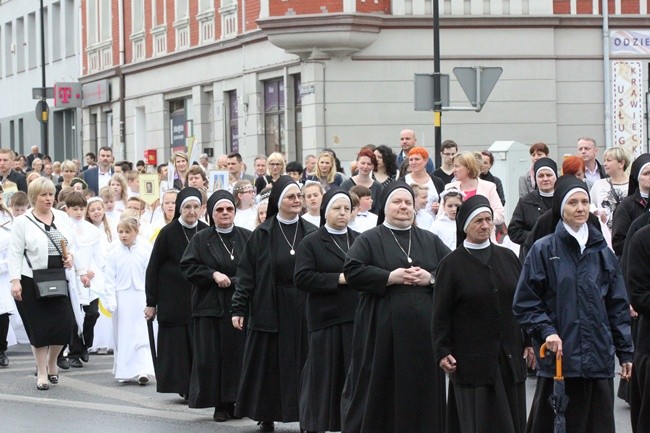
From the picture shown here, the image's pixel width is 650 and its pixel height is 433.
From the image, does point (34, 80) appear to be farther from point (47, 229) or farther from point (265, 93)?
point (47, 229)

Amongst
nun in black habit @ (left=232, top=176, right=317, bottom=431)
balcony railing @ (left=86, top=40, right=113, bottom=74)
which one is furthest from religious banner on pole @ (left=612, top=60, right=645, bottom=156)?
nun in black habit @ (left=232, top=176, right=317, bottom=431)

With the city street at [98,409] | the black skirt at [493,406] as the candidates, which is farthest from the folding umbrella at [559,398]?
the city street at [98,409]

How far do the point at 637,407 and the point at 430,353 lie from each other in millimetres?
1370

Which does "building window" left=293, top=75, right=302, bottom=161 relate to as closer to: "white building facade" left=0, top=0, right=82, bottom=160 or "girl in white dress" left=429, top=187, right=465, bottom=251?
"white building facade" left=0, top=0, right=82, bottom=160

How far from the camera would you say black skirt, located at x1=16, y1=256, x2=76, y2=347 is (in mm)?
16812

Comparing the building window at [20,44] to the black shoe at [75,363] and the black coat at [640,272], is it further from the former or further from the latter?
the black coat at [640,272]

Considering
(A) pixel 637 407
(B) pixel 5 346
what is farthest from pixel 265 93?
(A) pixel 637 407

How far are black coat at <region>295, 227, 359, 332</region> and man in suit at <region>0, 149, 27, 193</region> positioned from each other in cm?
1371

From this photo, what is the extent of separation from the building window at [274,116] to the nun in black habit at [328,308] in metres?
22.5

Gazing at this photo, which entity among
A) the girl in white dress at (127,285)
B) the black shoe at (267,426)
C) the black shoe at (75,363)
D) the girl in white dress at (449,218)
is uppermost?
the girl in white dress at (449,218)

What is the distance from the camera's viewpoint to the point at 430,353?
11.5 m

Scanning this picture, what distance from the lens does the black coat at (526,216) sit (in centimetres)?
1622

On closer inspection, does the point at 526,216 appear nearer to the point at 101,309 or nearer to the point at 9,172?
the point at 101,309

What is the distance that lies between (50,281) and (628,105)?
773 inches
